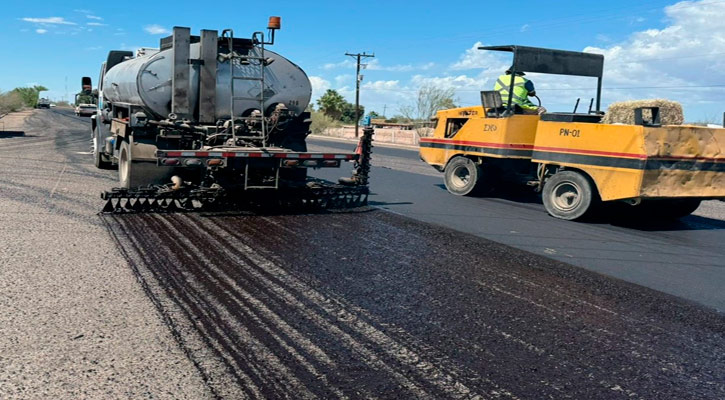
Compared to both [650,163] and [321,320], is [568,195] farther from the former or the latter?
[321,320]

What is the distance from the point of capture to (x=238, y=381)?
3459 millimetres

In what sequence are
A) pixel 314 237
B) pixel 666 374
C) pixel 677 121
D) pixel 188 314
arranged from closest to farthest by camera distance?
pixel 666 374 < pixel 188 314 < pixel 314 237 < pixel 677 121

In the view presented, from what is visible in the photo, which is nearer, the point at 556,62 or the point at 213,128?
the point at 213,128

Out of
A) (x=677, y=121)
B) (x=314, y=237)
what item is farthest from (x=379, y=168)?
(x=314, y=237)

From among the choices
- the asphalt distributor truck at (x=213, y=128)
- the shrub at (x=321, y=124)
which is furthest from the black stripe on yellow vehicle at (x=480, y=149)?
the shrub at (x=321, y=124)

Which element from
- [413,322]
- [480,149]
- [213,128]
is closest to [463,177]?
[480,149]

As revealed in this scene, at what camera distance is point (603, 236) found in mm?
8227

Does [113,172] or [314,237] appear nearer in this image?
[314,237]

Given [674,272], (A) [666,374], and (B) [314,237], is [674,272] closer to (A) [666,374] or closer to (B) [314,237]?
(A) [666,374]

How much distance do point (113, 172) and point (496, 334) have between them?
1140 centimetres

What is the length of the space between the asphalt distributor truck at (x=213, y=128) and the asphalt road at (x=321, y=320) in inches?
43.4

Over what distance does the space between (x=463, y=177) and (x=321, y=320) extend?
7.93 m

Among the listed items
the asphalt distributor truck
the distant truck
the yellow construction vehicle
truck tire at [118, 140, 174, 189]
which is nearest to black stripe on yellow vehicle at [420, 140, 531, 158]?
the yellow construction vehicle

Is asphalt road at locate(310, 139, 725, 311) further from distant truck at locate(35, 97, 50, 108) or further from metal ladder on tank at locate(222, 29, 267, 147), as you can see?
distant truck at locate(35, 97, 50, 108)
